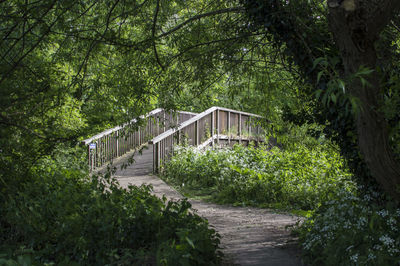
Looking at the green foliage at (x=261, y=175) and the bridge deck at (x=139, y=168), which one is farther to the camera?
the bridge deck at (x=139, y=168)

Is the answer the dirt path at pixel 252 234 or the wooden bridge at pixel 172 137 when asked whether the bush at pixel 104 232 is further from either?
the wooden bridge at pixel 172 137

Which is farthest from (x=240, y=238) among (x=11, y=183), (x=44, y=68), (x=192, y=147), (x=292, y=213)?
(x=192, y=147)

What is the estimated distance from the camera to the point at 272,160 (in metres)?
11.2

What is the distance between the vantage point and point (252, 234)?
6.16 m

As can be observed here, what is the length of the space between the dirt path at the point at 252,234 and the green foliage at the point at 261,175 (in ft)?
2.33

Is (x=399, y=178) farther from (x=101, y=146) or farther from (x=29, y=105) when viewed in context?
(x=101, y=146)

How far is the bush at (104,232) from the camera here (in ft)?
14.0

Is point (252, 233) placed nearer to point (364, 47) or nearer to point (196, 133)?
point (364, 47)

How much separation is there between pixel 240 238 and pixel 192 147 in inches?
287

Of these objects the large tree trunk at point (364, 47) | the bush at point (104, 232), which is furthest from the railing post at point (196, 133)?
the large tree trunk at point (364, 47)

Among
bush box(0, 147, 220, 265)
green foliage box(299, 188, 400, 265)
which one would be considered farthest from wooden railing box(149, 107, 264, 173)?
green foliage box(299, 188, 400, 265)

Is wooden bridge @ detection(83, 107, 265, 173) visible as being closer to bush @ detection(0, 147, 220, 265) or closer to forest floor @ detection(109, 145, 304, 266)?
forest floor @ detection(109, 145, 304, 266)

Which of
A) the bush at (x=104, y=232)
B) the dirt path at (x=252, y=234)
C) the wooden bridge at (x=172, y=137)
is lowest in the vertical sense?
the dirt path at (x=252, y=234)

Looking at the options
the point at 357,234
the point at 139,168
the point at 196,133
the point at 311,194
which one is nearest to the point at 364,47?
the point at 357,234
